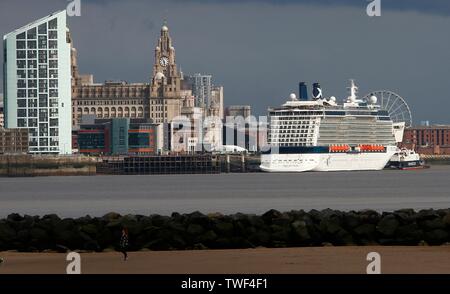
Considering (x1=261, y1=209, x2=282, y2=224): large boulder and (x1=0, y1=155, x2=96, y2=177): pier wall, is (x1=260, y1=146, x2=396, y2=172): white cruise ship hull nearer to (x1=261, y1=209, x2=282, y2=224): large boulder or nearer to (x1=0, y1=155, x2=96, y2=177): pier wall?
(x1=0, y1=155, x2=96, y2=177): pier wall

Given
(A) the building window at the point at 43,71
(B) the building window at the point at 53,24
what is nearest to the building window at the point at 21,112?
(A) the building window at the point at 43,71

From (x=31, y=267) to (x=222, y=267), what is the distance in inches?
120

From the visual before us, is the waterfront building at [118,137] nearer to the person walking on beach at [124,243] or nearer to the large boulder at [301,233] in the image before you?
the large boulder at [301,233]

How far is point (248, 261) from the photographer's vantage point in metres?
21.2

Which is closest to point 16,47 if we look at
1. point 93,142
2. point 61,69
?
point 61,69

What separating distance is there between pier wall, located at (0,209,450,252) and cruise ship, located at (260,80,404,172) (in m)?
101

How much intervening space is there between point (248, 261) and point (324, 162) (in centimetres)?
10600

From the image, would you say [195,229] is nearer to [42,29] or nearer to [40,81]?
[40,81]

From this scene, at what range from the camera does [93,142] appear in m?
189

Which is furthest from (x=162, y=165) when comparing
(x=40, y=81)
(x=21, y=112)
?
(x=21, y=112)

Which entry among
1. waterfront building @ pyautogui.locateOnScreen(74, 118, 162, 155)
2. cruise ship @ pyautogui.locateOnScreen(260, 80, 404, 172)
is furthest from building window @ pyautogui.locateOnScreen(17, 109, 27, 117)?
cruise ship @ pyautogui.locateOnScreen(260, 80, 404, 172)

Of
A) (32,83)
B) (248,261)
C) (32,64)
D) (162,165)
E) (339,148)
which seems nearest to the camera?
(248,261)

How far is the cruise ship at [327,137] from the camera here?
127 meters

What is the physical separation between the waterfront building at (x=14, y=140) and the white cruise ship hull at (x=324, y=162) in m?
35.4
